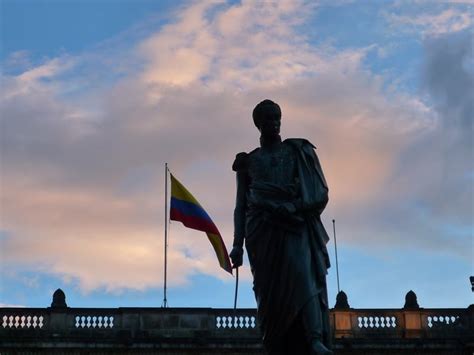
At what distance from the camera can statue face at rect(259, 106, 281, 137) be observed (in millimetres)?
10430

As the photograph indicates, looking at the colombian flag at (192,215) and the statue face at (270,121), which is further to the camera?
the colombian flag at (192,215)

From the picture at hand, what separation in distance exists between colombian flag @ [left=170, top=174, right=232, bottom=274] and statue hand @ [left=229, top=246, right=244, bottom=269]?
81.9 ft

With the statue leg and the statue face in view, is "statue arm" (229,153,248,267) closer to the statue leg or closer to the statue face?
the statue face

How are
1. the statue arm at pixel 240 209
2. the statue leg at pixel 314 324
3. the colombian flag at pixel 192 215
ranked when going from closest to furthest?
1. the statue leg at pixel 314 324
2. the statue arm at pixel 240 209
3. the colombian flag at pixel 192 215

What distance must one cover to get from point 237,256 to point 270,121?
1.19 m

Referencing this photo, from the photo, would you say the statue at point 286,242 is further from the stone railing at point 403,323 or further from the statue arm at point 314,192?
the stone railing at point 403,323

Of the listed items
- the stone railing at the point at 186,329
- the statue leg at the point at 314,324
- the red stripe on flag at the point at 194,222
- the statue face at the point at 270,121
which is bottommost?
the statue leg at the point at 314,324

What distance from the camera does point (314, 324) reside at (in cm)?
970

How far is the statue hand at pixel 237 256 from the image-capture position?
33.4 feet


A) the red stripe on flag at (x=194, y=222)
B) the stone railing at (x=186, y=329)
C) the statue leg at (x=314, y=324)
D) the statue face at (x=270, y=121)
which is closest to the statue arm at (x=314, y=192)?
the statue face at (x=270, y=121)

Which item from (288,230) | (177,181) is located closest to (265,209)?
(288,230)

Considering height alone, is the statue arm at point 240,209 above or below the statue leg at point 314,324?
above

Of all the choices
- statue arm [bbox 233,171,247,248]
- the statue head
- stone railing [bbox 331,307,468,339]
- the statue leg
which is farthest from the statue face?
stone railing [bbox 331,307,468,339]

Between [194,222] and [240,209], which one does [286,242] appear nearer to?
[240,209]
